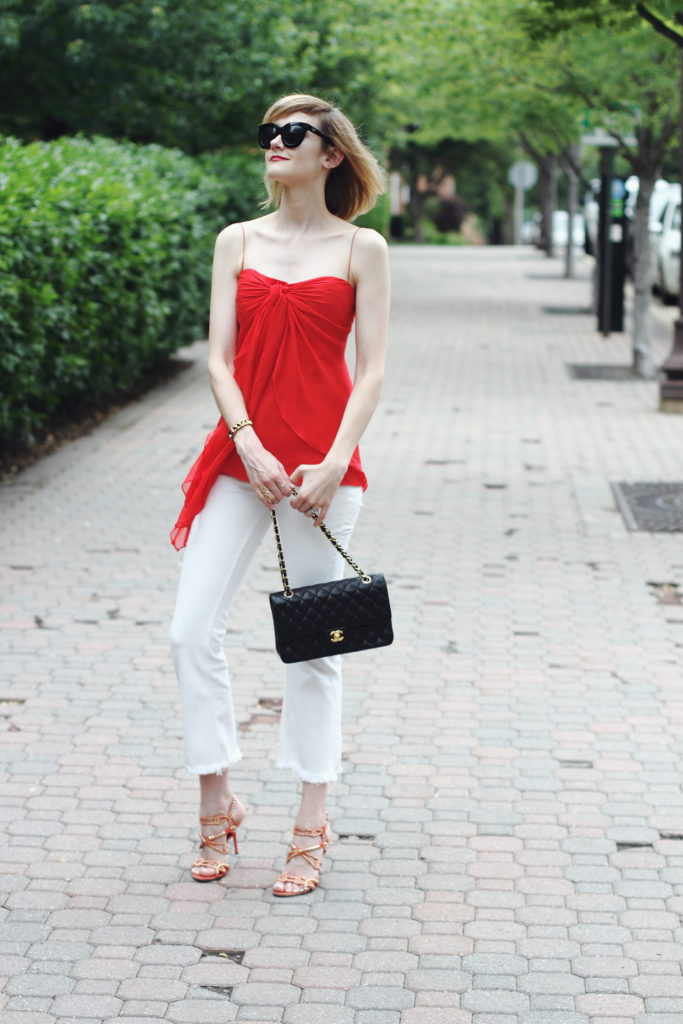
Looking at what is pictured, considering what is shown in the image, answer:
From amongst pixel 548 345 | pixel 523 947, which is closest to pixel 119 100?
pixel 548 345

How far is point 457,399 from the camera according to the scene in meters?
14.2

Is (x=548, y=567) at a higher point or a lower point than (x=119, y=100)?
lower

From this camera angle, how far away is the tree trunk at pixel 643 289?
620 inches

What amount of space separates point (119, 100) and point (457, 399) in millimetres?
7452

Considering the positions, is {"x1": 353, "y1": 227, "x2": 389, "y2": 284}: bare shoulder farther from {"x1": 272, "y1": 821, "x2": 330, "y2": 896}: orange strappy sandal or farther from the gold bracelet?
{"x1": 272, "y1": 821, "x2": 330, "y2": 896}: orange strappy sandal

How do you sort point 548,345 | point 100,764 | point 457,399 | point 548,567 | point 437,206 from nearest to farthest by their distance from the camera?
1. point 100,764
2. point 548,567
3. point 457,399
4. point 548,345
5. point 437,206

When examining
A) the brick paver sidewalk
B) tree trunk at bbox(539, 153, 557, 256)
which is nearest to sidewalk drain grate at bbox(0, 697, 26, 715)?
the brick paver sidewalk

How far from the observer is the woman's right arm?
3.82 m

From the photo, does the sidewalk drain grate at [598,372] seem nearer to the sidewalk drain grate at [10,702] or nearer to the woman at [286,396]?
the sidewalk drain grate at [10,702]

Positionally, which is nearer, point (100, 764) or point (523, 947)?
point (523, 947)

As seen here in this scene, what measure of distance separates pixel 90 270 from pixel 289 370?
308 inches

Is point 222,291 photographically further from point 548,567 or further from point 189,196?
point 189,196

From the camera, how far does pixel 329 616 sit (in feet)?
12.8

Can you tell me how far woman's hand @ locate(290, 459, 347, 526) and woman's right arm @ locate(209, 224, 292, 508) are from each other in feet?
0.13
